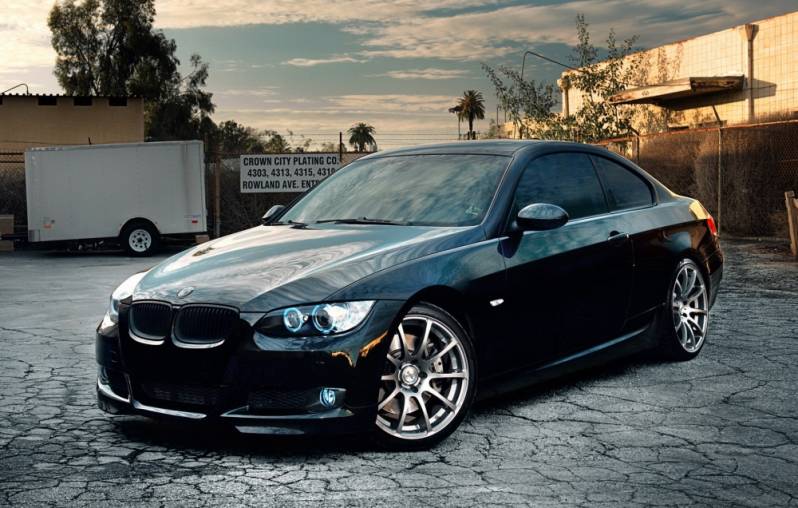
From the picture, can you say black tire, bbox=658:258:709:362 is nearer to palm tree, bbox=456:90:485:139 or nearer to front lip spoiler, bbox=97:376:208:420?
front lip spoiler, bbox=97:376:208:420

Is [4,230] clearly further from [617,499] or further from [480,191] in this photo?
[617,499]

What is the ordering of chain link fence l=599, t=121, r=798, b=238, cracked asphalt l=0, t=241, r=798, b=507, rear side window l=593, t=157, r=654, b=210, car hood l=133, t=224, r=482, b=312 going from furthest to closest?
1. chain link fence l=599, t=121, r=798, b=238
2. rear side window l=593, t=157, r=654, b=210
3. car hood l=133, t=224, r=482, b=312
4. cracked asphalt l=0, t=241, r=798, b=507

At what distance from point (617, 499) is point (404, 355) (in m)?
1.32

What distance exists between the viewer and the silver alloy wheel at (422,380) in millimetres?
4969

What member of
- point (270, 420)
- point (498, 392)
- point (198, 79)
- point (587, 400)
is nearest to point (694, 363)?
point (587, 400)

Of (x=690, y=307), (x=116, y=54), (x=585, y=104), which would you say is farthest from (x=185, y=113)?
(x=690, y=307)

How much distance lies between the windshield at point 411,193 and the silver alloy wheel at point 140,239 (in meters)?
15.3

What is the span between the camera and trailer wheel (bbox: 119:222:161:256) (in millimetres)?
21219

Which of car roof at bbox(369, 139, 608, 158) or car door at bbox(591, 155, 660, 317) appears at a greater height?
car roof at bbox(369, 139, 608, 158)

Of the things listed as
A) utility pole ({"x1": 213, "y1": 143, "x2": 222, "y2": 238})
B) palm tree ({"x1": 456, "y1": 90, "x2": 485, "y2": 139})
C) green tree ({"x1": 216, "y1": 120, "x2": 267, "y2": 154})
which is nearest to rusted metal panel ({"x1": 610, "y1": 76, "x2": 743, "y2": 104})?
utility pole ({"x1": 213, "y1": 143, "x2": 222, "y2": 238})

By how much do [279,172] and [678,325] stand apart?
56.0ft

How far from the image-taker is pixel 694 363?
23.3 feet

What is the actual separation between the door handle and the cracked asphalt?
3.07 ft

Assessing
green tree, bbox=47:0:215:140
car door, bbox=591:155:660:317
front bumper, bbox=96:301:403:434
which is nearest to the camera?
front bumper, bbox=96:301:403:434
